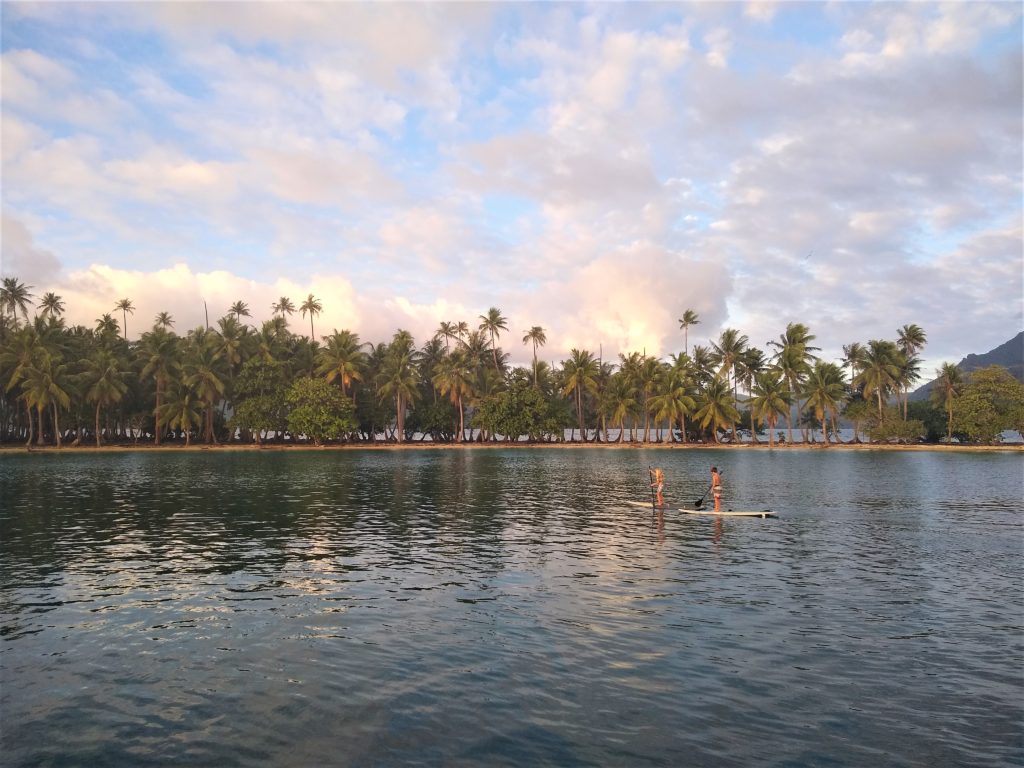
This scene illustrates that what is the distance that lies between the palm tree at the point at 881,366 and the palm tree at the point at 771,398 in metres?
12.6

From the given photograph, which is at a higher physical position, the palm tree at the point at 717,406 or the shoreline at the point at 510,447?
the palm tree at the point at 717,406

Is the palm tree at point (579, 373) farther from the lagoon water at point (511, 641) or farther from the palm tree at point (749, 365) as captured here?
the lagoon water at point (511, 641)

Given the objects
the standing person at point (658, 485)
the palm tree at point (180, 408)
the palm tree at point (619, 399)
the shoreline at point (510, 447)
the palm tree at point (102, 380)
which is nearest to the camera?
the standing person at point (658, 485)

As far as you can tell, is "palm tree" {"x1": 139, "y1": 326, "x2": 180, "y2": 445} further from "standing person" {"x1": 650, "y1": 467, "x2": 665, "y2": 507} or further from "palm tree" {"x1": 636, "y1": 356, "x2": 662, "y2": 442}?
"standing person" {"x1": 650, "y1": 467, "x2": 665, "y2": 507}

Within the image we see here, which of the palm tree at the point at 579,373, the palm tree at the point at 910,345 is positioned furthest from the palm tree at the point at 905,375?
the palm tree at the point at 579,373

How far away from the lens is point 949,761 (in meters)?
Answer: 9.99

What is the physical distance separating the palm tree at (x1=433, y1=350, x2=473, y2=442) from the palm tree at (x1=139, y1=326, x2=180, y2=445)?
41699 millimetres

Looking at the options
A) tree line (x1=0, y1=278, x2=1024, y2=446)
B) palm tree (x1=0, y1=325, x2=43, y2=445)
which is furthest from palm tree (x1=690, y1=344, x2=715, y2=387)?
palm tree (x1=0, y1=325, x2=43, y2=445)

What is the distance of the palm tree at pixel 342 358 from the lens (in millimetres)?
109062

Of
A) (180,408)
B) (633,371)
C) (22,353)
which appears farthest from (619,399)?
(22,353)

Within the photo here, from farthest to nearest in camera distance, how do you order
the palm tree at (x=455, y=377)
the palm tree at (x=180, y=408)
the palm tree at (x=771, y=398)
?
the palm tree at (x=455, y=377) < the palm tree at (x=771, y=398) < the palm tree at (x=180, y=408)

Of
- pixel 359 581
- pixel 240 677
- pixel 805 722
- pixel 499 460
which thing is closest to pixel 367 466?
pixel 499 460

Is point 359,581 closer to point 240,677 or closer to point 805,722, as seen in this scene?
point 240,677

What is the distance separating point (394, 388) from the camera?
11206cm
